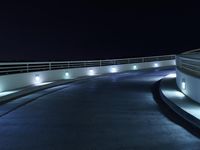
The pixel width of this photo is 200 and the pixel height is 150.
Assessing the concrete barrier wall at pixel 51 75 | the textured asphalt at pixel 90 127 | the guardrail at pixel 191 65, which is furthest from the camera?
the concrete barrier wall at pixel 51 75

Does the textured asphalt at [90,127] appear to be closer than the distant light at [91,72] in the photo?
Yes

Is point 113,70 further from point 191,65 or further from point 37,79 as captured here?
point 191,65

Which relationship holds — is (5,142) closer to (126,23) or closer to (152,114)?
(152,114)

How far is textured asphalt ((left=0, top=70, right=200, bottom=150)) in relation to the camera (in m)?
8.05

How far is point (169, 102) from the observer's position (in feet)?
47.6

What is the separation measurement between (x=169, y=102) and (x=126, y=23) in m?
162

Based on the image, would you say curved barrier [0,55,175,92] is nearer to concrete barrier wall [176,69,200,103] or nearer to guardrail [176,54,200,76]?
concrete barrier wall [176,69,200,103]

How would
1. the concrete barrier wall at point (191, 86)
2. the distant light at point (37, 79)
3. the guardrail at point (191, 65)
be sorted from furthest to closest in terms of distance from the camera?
the distant light at point (37, 79) → the guardrail at point (191, 65) → the concrete barrier wall at point (191, 86)

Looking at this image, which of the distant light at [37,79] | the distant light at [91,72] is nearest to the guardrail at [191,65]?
the distant light at [37,79]

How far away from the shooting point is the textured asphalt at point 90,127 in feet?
26.4

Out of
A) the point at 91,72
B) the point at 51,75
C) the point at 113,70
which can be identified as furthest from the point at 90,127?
the point at 113,70

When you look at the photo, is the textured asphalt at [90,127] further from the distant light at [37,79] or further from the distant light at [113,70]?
the distant light at [113,70]

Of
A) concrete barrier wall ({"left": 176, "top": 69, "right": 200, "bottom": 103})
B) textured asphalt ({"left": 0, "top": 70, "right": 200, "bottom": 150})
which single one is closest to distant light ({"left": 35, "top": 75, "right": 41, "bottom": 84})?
textured asphalt ({"left": 0, "top": 70, "right": 200, "bottom": 150})

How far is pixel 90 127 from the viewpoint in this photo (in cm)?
1017
